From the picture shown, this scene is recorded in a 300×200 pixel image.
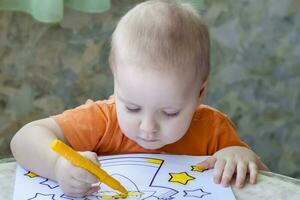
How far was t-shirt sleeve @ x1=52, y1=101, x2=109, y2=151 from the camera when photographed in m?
0.92

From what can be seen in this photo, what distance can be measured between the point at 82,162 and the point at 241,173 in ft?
0.74

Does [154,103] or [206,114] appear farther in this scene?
[206,114]

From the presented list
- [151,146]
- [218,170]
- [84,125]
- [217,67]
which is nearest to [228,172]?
[218,170]

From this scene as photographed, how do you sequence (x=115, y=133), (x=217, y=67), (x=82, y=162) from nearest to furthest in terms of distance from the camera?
(x=82, y=162) < (x=115, y=133) < (x=217, y=67)

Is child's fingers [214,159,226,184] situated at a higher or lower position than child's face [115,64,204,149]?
lower

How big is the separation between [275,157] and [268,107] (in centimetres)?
15

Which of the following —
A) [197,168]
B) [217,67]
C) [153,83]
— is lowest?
[217,67]

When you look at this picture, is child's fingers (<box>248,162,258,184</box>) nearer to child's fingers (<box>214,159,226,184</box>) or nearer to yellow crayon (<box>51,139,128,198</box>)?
child's fingers (<box>214,159,226,184</box>)

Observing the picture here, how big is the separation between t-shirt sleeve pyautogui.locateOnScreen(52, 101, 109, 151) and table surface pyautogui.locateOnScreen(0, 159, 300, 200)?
0.10 m

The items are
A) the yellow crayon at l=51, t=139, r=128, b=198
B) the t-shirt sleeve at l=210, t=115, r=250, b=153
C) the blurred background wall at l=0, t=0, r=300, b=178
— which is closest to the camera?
the yellow crayon at l=51, t=139, r=128, b=198

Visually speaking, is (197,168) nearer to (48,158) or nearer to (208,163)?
(208,163)

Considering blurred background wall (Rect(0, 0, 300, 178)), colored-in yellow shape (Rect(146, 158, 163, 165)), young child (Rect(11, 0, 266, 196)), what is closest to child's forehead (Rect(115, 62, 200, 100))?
young child (Rect(11, 0, 266, 196))

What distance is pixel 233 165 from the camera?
85cm

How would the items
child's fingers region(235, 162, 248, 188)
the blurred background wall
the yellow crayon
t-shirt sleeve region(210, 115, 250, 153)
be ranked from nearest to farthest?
the yellow crayon
child's fingers region(235, 162, 248, 188)
t-shirt sleeve region(210, 115, 250, 153)
the blurred background wall
